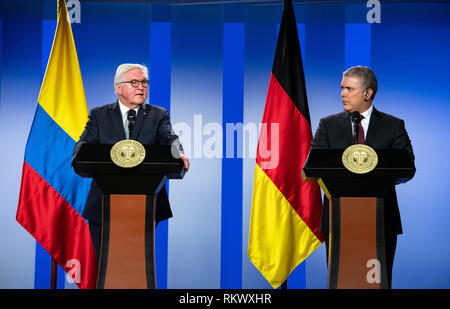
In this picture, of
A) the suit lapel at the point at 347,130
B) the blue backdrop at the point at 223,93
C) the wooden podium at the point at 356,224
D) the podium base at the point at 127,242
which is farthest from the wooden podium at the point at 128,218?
the blue backdrop at the point at 223,93

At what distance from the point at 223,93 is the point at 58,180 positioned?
1.67m

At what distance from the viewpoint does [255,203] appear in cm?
388

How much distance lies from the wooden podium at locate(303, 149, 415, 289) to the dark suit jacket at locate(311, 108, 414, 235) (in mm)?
349

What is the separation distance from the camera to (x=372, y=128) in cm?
306

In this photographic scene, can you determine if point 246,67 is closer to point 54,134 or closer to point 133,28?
point 133,28

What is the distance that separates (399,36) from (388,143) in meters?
2.04

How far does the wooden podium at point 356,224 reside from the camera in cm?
259

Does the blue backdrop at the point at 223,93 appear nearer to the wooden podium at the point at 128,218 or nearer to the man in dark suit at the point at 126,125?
the man in dark suit at the point at 126,125

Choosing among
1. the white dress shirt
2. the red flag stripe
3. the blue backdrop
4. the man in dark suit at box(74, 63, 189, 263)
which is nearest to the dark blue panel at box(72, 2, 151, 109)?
the blue backdrop

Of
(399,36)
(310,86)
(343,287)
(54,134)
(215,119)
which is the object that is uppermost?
(399,36)

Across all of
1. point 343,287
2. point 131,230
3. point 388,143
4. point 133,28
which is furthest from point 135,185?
point 133,28

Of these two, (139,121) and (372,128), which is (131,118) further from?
(372,128)

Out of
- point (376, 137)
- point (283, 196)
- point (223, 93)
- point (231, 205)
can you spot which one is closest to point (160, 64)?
point (223, 93)

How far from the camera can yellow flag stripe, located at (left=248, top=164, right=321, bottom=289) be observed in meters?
3.81
